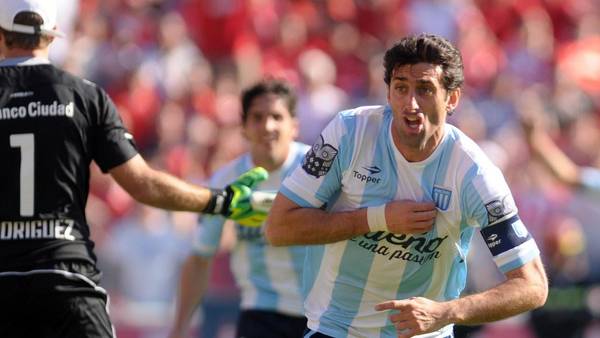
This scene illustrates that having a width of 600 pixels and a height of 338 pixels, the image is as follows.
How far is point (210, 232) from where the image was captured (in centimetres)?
853

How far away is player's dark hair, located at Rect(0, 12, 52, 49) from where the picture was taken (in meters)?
6.26

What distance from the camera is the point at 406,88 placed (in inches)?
232

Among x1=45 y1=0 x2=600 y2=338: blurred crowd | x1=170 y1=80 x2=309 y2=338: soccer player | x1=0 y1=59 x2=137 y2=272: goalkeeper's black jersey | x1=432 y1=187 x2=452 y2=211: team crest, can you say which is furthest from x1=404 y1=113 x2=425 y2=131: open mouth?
x1=45 y1=0 x2=600 y2=338: blurred crowd

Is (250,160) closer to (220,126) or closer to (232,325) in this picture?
(232,325)

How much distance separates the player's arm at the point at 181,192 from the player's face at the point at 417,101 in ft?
4.30

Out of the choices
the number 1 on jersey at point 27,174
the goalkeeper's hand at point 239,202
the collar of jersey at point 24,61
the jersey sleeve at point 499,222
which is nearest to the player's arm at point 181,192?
the goalkeeper's hand at point 239,202

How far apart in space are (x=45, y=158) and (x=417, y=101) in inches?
70.9

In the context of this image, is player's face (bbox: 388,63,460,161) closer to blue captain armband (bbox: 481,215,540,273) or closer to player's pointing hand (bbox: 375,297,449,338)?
blue captain armband (bbox: 481,215,540,273)

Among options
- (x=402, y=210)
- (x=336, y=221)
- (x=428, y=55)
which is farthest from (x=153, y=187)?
(x=428, y=55)

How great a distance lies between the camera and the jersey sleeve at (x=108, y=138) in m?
6.22

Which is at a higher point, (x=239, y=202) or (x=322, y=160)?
(x=322, y=160)

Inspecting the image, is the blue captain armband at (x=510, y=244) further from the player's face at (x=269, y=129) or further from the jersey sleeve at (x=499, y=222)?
the player's face at (x=269, y=129)

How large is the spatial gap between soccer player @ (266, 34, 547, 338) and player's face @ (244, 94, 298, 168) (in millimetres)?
2335

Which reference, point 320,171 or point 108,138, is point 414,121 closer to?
point 320,171
